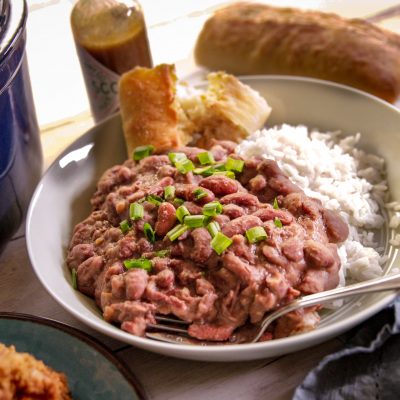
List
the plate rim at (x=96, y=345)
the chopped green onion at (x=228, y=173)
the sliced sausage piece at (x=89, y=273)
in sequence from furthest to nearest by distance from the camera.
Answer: the chopped green onion at (x=228, y=173) → the sliced sausage piece at (x=89, y=273) → the plate rim at (x=96, y=345)

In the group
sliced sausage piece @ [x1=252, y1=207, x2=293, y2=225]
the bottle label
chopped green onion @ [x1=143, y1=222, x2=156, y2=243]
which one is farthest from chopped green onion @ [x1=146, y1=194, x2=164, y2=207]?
the bottle label

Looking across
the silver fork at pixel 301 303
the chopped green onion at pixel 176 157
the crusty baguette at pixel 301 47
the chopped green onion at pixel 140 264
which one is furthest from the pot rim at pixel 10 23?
the crusty baguette at pixel 301 47

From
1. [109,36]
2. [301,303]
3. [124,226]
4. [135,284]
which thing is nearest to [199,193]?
[124,226]

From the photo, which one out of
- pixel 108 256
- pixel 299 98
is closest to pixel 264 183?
pixel 108 256

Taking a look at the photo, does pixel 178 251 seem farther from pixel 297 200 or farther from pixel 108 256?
pixel 297 200

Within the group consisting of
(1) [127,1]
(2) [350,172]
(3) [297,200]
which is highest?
(1) [127,1]

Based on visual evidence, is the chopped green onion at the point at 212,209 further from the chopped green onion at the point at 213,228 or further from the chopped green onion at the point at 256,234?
the chopped green onion at the point at 256,234
